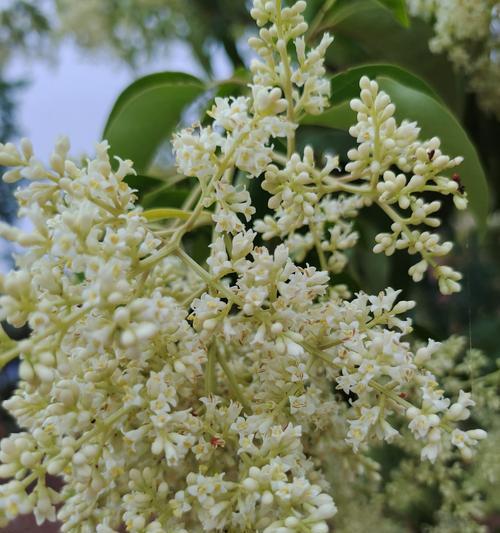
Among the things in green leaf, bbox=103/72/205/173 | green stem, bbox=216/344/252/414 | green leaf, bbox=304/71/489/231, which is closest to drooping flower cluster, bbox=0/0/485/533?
green stem, bbox=216/344/252/414

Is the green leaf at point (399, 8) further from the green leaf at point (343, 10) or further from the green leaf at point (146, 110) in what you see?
the green leaf at point (146, 110)

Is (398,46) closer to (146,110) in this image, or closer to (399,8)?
(399,8)

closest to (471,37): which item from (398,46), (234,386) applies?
(398,46)

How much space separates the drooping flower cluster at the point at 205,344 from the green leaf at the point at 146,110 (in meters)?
0.28

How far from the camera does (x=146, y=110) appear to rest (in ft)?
2.65

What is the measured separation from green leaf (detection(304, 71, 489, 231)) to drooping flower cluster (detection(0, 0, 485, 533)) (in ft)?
0.37

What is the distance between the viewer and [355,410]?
0.50 m

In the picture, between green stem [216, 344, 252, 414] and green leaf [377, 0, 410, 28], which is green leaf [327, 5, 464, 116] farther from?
green stem [216, 344, 252, 414]

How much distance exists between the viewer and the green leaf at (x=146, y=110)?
2.58 feet

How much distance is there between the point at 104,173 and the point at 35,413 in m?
0.18

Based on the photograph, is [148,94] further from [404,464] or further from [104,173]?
[404,464]

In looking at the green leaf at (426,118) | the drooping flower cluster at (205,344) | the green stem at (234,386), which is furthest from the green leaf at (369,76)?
the green stem at (234,386)

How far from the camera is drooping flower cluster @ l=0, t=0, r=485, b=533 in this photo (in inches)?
16.8

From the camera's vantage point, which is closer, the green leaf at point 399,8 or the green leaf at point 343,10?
the green leaf at point 399,8
